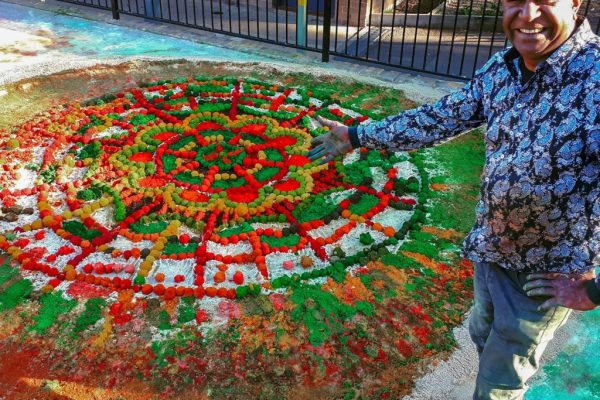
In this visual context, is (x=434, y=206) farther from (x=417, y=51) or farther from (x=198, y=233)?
(x=417, y=51)

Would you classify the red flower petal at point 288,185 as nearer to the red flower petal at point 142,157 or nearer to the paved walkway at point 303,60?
the red flower petal at point 142,157

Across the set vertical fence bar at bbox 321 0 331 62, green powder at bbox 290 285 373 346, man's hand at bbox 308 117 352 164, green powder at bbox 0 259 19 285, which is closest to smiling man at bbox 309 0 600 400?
man's hand at bbox 308 117 352 164

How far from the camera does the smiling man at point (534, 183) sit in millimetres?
1756

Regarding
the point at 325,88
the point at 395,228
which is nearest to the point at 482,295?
the point at 395,228

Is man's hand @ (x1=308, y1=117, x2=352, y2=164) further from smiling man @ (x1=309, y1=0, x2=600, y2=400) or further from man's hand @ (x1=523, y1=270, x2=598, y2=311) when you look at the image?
man's hand @ (x1=523, y1=270, x2=598, y2=311)

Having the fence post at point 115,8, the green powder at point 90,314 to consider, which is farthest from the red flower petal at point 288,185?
the fence post at point 115,8

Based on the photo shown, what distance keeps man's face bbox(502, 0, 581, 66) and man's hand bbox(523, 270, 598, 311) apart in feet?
2.40

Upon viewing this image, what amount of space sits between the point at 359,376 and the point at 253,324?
2.16 feet

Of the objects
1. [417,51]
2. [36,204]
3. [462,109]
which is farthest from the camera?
[417,51]

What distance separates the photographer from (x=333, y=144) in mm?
2557

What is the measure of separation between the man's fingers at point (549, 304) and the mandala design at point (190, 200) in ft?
5.61

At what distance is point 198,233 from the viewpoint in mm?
3867

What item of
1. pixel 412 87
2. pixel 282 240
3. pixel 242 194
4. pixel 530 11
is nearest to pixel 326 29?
pixel 412 87

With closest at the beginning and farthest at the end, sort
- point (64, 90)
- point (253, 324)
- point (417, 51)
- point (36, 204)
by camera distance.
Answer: point (253, 324)
point (36, 204)
point (64, 90)
point (417, 51)
